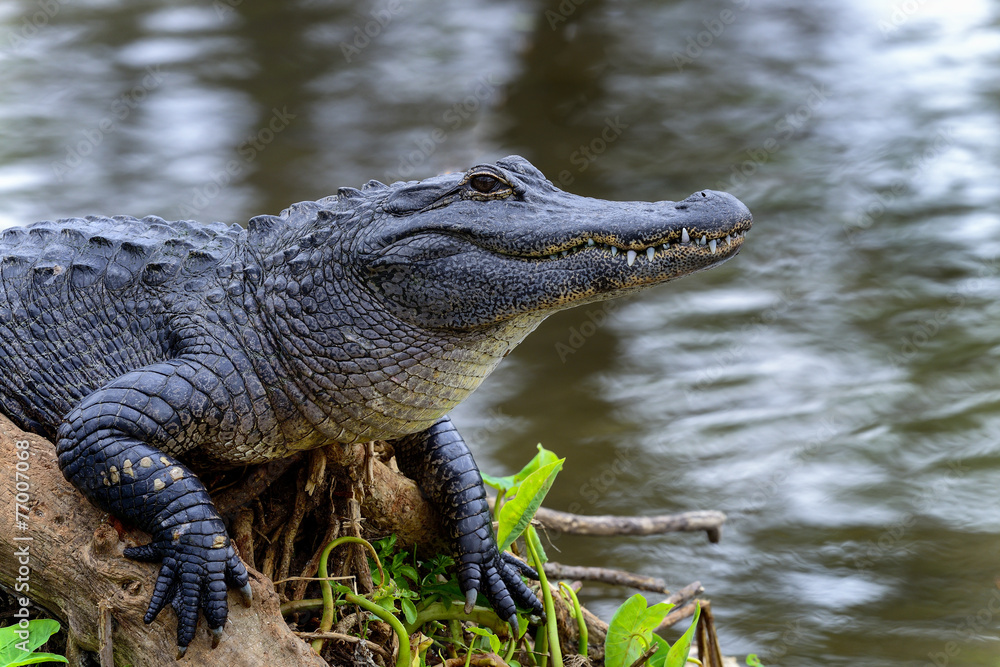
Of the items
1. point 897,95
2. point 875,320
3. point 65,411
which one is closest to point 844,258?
point 875,320

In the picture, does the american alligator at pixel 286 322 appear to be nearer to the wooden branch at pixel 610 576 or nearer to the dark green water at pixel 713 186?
the wooden branch at pixel 610 576

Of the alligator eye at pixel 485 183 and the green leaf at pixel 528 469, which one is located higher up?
the alligator eye at pixel 485 183

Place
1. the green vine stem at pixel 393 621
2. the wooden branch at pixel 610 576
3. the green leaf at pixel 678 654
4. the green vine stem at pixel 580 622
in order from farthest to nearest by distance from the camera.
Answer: the wooden branch at pixel 610 576 → the green vine stem at pixel 580 622 → the green leaf at pixel 678 654 → the green vine stem at pixel 393 621

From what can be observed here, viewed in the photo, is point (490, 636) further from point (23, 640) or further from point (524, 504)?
point (23, 640)

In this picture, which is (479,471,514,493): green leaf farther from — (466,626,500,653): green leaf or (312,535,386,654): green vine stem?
(312,535,386,654): green vine stem

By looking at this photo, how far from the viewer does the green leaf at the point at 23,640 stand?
2.12 metres

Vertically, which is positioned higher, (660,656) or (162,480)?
(162,480)

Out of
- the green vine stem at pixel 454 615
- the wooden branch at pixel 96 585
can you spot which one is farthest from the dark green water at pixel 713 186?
the wooden branch at pixel 96 585

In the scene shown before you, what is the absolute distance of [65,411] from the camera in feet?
8.60

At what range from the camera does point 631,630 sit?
278cm

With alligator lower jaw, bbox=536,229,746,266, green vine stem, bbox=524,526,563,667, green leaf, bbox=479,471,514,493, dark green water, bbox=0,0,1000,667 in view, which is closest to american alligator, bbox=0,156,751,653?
alligator lower jaw, bbox=536,229,746,266

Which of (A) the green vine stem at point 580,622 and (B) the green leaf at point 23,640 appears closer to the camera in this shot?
(B) the green leaf at point 23,640

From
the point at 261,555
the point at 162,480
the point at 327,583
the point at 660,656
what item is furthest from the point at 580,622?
the point at 162,480

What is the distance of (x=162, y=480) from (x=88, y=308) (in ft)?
2.40
